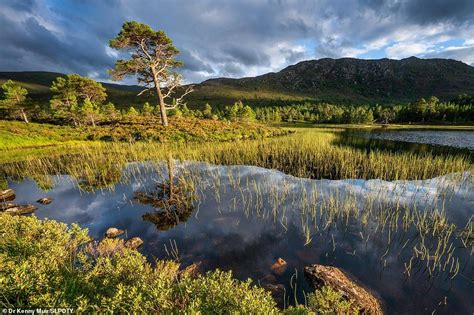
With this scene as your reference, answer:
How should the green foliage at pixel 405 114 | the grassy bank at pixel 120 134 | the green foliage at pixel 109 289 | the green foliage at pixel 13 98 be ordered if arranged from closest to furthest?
the green foliage at pixel 109 289 → the grassy bank at pixel 120 134 → the green foliage at pixel 13 98 → the green foliage at pixel 405 114

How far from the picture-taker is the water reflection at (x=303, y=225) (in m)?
8.30

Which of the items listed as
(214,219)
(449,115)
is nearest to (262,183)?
(214,219)

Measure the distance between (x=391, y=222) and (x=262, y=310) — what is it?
10349mm

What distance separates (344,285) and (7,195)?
20580 millimetres

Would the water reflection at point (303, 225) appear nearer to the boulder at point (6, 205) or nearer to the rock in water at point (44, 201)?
the rock in water at point (44, 201)

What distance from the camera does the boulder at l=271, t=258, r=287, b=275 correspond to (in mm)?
8664

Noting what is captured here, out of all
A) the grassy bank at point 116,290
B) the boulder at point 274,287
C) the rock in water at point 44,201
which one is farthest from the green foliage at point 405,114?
the grassy bank at point 116,290

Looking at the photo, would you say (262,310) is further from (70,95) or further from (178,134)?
(70,95)

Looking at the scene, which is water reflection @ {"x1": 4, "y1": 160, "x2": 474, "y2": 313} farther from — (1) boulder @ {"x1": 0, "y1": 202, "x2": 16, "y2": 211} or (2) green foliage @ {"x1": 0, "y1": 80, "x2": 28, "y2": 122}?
(2) green foliage @ {"x1": 0, "y1": 80, "x2": 28, "y2": 122}

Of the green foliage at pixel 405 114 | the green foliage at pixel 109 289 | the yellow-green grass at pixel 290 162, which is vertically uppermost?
the green foliage at pixel 109 289

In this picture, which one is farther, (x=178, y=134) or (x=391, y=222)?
(x=178, y=134)

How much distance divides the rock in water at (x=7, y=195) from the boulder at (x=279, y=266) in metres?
17.6

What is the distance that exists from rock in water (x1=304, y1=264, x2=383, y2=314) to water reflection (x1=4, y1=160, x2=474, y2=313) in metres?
0.42

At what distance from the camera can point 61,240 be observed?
721 centimetres
